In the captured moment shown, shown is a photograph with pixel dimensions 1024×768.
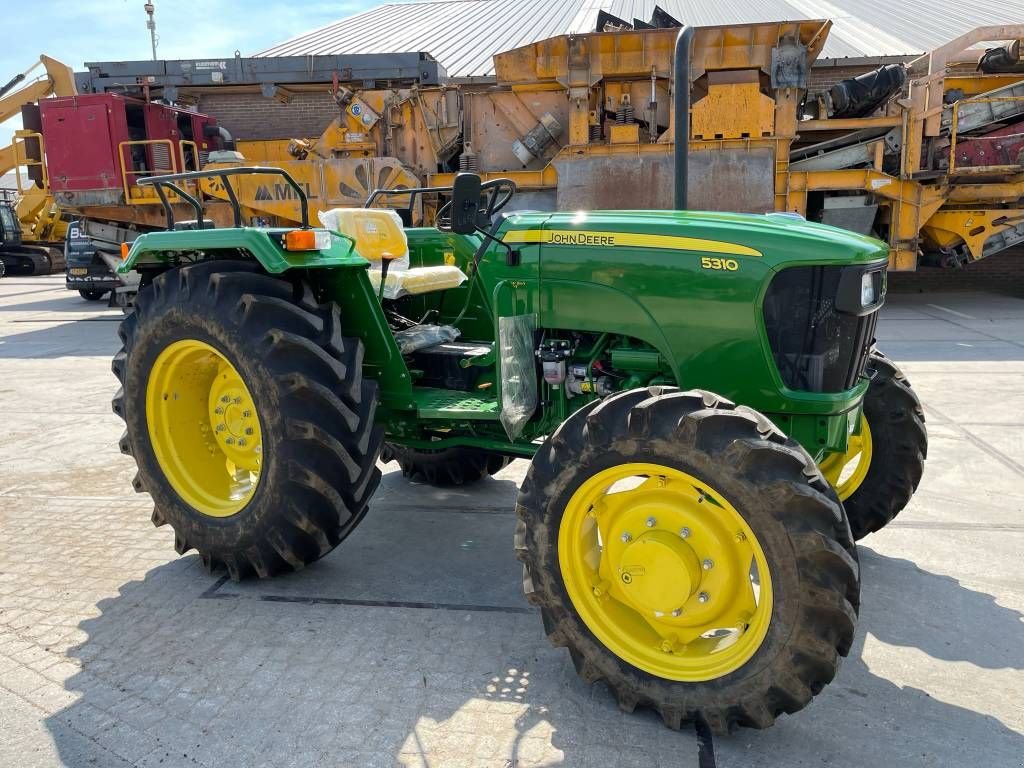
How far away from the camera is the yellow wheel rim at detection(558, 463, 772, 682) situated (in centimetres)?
231

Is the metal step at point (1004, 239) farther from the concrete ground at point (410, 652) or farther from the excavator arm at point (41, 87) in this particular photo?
the excavator arm at point (41, 87)

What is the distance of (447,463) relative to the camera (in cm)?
444

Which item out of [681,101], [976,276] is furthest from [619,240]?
[976,276]

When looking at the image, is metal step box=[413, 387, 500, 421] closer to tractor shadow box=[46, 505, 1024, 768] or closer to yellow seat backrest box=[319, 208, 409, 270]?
tractor shadow box=[46, 505, 1024, 768]

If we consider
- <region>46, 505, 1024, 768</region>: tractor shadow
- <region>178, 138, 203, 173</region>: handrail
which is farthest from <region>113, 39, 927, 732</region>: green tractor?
<region>178, 138, 203, 173</region>: handrail

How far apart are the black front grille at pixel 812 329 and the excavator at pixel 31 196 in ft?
41.1

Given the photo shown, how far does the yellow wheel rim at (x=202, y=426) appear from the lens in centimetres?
345

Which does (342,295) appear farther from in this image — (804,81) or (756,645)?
(804,81)

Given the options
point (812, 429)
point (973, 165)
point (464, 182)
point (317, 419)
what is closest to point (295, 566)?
point (317, 419)

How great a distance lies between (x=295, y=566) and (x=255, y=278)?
116cm

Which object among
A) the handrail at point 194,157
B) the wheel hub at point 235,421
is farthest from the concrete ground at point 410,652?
the handrail at point 194,157

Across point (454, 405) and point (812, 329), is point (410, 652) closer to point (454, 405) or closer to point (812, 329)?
point (454, 405)

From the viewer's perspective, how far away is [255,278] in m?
3.22

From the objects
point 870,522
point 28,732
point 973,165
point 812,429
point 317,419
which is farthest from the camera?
point 973,165
